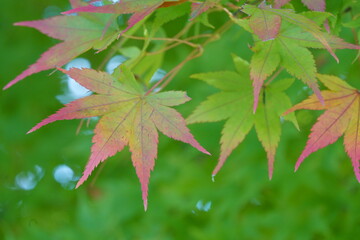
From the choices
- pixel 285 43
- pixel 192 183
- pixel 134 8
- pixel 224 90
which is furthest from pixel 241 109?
pixel 192 183

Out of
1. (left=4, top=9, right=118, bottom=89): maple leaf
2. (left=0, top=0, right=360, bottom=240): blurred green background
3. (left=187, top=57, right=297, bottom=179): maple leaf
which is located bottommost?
(left=0, top=0, right=360, bottom=240): blurred green background

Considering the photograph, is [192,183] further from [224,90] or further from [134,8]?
[134,8]

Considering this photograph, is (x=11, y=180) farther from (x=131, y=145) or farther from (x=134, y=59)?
(x=131, y=145)

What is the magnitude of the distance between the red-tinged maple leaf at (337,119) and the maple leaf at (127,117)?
19cm

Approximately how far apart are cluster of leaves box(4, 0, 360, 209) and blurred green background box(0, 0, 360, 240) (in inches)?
9.4

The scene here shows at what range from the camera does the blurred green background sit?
1.43m

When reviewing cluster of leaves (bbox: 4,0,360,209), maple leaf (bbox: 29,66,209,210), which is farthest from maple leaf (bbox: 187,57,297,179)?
maple leaf (bbox: 29,66,209,210)

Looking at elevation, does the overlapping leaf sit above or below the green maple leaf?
above

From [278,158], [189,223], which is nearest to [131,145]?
[278,158]

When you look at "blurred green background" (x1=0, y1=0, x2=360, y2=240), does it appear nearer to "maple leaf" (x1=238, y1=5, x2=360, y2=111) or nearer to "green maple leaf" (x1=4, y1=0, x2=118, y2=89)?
"maple leaf" (x1=238, y1=5, x2=360, y2=111)

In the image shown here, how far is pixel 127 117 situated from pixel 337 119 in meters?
0.34

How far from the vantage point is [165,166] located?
1.78 m

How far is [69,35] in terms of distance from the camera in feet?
2.90

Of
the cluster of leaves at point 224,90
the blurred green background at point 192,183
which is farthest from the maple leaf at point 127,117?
the blurred green background at point 192,183
